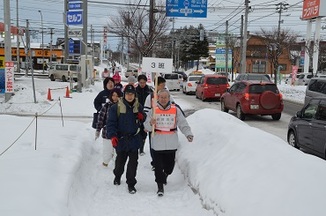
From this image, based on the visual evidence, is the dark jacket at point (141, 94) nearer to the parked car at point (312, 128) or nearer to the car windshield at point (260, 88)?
the parked car at point (312, 128)

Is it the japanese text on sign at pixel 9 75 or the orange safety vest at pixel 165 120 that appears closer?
the orange safety vest at pixel 165 120

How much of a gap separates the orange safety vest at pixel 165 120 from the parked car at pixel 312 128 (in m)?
3.81

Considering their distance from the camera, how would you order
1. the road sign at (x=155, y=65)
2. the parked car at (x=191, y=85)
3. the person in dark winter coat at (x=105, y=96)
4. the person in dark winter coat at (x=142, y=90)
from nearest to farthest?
the road sign at (x=155, y=65), the person in dark winter coat at (x=105, y=96), the person in dark winter coat at (x=142, y=90), the parked car at (x=191, y=85)

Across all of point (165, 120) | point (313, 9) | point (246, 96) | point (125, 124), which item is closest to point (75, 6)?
point (246, 96)

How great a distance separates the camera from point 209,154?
248 inches

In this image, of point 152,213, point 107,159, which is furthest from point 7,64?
point 152,213

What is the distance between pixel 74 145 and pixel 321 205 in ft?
17.7

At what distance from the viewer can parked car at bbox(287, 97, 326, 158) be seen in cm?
803

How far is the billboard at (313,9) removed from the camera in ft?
133

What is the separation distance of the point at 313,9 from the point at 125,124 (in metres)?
41.7

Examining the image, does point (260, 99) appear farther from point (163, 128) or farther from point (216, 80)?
point (163, 128)

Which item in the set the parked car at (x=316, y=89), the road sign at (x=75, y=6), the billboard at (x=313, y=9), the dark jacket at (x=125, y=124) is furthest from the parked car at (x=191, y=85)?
the dark jacket at (x=125, y=124)

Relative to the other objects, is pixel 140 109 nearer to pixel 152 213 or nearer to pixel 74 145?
pixel 152 213

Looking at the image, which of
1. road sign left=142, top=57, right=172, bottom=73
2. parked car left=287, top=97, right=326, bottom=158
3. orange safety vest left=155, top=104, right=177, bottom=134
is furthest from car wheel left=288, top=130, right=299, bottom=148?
orange safety vest left=155, top=104, right=177, bottom=134
